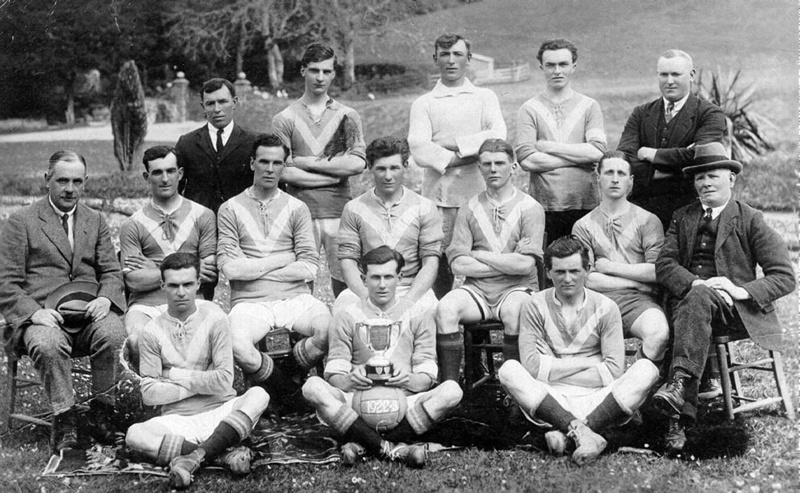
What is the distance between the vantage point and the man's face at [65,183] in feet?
15.3

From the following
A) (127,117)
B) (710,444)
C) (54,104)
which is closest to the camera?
(710,444)

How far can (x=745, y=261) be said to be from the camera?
14.7ft

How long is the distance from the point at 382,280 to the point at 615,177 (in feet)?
5.25

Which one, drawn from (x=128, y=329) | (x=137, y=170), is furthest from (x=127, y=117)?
(x=128, y=329)

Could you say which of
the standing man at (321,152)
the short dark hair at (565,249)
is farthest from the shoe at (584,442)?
the standing man at (321,152)

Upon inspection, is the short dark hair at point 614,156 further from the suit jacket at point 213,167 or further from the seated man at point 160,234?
the seated man at point 160,234

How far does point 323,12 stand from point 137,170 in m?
3.21

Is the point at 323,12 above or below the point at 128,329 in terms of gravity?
above

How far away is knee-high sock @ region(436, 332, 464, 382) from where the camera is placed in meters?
4.52

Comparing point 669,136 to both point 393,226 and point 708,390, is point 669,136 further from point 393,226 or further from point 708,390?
point 393,226

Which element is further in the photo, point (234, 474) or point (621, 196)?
point (621, 196)

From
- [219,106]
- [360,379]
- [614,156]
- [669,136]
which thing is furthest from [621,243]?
[219,106]

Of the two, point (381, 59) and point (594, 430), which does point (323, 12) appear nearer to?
point (381, 59)

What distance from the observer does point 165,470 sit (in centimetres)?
393
